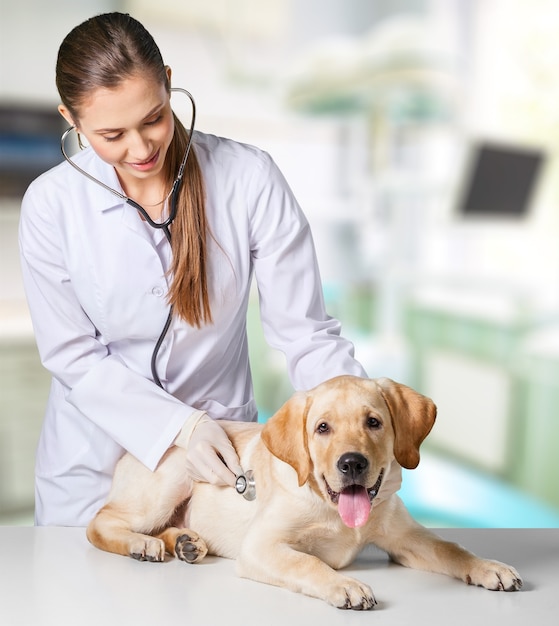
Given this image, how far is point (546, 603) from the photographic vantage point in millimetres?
1113

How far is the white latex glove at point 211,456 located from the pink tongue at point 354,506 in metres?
0.22

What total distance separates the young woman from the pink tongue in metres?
0.29

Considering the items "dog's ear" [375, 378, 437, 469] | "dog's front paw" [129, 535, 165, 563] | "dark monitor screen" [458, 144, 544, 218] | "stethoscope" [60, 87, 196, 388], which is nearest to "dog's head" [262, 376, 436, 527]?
"dog's ear" [375, 378, 437, 469]

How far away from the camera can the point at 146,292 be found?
4.91 feet

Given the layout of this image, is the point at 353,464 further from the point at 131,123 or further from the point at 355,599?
the point at 131,123

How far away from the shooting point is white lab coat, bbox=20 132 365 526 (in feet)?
4.90

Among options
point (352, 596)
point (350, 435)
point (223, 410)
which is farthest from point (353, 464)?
point (223, 410)

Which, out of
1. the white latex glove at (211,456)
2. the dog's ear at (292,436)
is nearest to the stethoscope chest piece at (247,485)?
the white latex glove at (211,456)

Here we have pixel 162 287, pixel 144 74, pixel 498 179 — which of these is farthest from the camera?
pixel 498 179

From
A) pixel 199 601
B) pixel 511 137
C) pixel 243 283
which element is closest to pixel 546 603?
pixel 199 601

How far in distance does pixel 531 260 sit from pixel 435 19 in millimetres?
1904

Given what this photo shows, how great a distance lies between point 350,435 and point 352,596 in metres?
0.21

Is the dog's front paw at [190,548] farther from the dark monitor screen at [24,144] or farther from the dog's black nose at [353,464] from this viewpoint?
the dark monitor screen at [24,144]

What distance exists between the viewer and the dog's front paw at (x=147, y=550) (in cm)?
127
